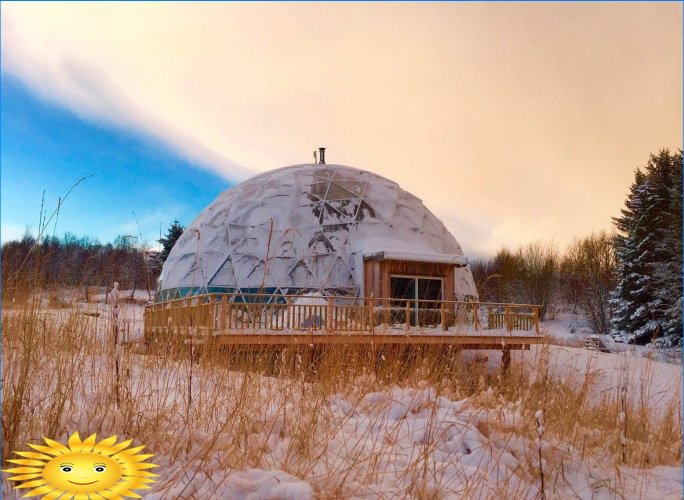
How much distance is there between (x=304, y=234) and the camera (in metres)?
14.1

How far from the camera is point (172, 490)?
198 centimetres

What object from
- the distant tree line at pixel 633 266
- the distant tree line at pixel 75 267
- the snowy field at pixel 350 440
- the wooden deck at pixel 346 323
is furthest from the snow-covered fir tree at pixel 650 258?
the distant tree line at pixel 75 267

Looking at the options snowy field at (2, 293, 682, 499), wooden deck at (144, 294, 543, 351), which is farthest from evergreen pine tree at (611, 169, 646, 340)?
snowy field at (2, 293, 682, 499)

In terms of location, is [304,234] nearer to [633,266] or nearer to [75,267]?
[633,266]

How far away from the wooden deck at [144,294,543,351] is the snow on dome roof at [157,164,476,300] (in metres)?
1.03

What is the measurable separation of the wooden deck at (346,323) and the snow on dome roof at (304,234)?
1032 mm

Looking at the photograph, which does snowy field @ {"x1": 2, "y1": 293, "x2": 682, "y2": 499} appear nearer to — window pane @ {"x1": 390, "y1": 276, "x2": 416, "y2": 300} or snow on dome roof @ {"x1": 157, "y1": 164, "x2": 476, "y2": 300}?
snow on dome roof @ {"x1": 157, "y1": 164, "x2": 476, "y2": 300}

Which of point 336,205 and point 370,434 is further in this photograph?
point 336,205

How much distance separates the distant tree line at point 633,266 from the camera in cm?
600

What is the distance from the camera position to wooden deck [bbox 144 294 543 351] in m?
6.89

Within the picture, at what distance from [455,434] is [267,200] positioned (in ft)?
43.2

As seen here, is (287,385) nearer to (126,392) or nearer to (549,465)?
(126,392)

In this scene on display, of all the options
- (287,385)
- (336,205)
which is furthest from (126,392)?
(336,205)

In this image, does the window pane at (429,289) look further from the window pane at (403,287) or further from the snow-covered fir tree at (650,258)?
the snow-covered fir tree at (650,258)
